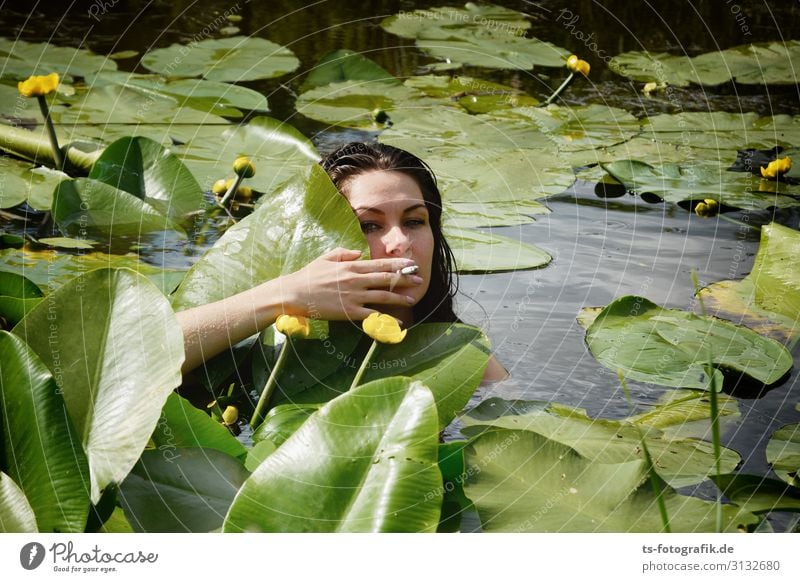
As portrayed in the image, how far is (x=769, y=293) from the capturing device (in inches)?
56.6

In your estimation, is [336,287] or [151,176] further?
[151,176]

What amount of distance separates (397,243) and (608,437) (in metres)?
0.38

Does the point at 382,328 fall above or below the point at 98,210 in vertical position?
above

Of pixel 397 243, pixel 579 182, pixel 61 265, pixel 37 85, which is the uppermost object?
pixel 37 85

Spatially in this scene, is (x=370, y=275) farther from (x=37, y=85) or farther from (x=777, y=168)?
(x=777, y=168)

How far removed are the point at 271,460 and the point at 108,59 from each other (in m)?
1.85

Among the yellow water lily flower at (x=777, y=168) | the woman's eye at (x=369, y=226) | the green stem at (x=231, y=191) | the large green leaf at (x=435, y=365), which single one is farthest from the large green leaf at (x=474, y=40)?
the large green leaf at (x=435, y=365)

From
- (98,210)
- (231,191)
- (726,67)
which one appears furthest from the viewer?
(726,67)

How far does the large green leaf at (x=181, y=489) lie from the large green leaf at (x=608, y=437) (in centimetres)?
31

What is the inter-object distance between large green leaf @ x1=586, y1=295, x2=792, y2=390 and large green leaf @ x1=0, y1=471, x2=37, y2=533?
2.47 feet

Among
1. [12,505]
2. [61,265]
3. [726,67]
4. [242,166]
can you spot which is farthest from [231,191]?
[726,67]

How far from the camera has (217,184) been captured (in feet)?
5.63

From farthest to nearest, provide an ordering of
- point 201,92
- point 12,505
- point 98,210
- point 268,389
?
point 201,92
point 98,210
point 268,389
point 12,505

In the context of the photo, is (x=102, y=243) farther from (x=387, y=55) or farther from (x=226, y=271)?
(x=387, y=55)
